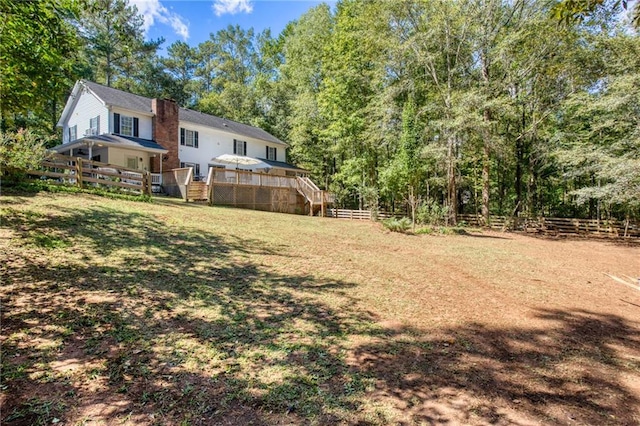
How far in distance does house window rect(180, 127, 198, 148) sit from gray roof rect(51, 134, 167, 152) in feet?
7.56

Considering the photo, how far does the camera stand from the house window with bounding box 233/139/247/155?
25.4 meters

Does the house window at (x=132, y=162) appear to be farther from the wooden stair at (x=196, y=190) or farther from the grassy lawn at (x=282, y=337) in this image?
the grassy lawn at (x=282, y=337)

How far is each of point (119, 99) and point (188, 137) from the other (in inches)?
172

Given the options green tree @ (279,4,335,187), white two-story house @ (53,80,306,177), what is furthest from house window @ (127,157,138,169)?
green tree @ (279,4,335,187)

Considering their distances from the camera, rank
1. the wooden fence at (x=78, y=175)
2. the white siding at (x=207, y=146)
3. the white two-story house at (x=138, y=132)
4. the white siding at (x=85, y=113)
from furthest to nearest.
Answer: the white siding at (x=207, y=146) → the white siding at (x=85, y=113) → the white two-story house at (x=138, y=132) → the wooden fence at (x=78, y=175)

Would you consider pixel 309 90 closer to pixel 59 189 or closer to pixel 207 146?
pixel 207 146

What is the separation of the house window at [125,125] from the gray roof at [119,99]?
2.06ft

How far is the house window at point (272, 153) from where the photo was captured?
28172 mm

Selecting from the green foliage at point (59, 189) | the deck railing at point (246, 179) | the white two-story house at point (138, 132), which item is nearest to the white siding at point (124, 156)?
the white two-story house at point (138, 132)

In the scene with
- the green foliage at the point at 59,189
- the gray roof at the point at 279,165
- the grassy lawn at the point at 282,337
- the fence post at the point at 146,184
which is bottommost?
the grassy lawn at the point at 282,337

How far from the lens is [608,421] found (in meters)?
2.71

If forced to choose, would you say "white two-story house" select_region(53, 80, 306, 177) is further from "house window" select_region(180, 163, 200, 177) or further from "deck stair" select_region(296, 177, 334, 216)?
"deck stair" select_region(296, 177, 334, 216)

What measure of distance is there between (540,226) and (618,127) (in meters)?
6.57

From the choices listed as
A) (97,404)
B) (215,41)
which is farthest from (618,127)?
(215,41)
